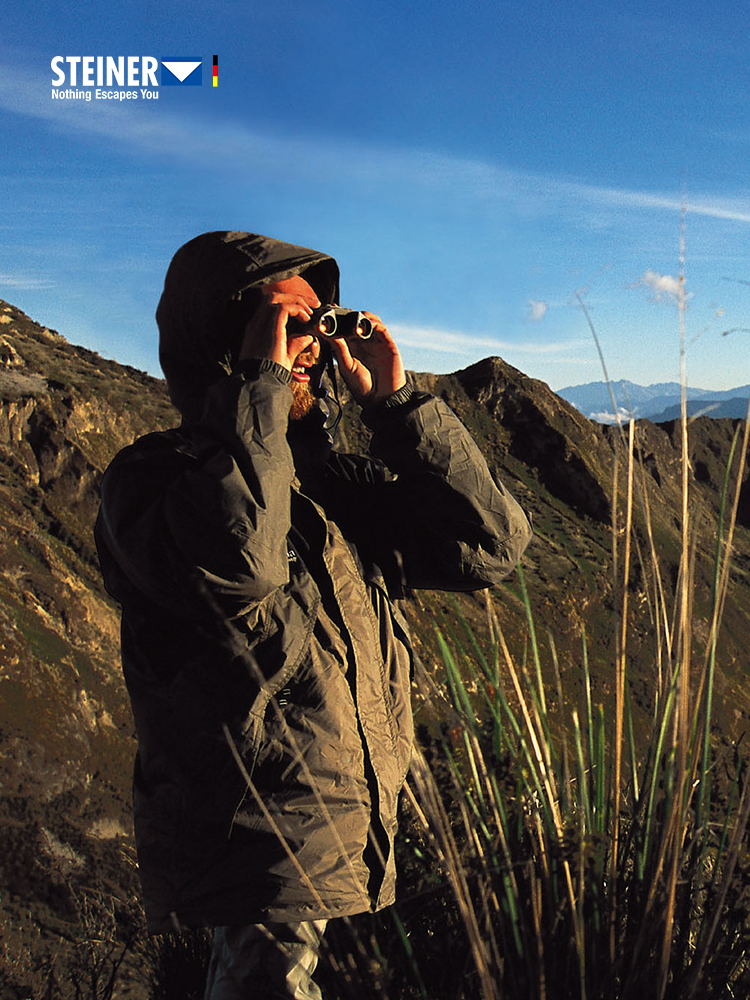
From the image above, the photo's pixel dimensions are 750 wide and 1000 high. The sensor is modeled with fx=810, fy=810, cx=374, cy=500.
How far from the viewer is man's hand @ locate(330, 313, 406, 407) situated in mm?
1941

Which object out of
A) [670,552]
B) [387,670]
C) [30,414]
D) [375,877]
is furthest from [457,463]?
[670,552]

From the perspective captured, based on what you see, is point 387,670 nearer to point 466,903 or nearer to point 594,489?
point 466,903

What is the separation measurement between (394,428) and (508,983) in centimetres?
113

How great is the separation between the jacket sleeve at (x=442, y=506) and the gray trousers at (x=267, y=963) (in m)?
0.83

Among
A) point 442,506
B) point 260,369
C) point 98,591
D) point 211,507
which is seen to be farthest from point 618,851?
point 98,591

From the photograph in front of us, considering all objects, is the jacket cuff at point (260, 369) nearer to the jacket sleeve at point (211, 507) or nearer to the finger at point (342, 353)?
the jacket sleeve at point (211, 507)

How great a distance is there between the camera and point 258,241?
1999 millimetres

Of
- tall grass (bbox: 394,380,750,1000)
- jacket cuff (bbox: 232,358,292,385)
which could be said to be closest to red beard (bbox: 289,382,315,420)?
jacket cuff (bbox: 232,358,292,385)

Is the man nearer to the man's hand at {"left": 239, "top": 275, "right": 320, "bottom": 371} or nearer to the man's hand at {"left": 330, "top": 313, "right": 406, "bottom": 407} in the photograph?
the man's hand at {"left": 239, "top": 275, "right": 320, "bottom": 371}

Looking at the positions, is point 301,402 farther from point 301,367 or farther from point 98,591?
point 98,591

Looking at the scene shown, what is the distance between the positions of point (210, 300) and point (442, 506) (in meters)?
0.75

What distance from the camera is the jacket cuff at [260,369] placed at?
5.50ft

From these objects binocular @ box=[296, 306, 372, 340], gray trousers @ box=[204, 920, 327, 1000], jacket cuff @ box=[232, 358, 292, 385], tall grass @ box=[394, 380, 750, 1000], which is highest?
binocular @ box=[296, 306, 372, 340]

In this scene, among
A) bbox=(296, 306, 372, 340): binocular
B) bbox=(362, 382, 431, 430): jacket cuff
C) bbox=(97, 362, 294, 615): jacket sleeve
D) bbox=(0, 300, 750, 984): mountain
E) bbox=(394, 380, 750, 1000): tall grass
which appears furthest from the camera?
bbox=(0, 300, 750, 984): mountain
